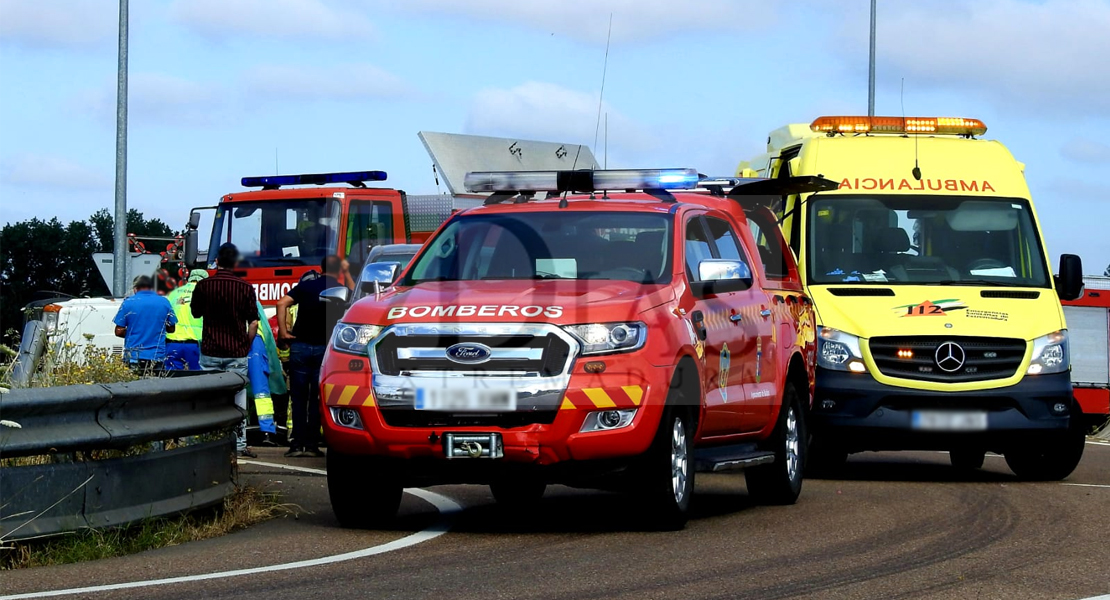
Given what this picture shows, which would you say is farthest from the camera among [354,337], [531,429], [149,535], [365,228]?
[365,228]

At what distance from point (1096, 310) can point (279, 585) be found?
18.9 meters

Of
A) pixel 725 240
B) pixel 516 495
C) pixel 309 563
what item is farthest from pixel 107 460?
pixel 725 240

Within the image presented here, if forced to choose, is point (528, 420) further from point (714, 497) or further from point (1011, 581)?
point (714, 497)

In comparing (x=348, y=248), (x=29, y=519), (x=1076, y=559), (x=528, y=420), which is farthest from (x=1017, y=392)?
(x=348, y=248)

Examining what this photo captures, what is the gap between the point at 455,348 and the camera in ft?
29.5

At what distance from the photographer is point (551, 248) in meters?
10.2

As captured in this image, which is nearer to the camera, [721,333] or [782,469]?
[721,333]

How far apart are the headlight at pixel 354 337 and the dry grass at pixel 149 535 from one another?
1241 mm

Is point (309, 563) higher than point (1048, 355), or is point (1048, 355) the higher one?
point (1048, 355)

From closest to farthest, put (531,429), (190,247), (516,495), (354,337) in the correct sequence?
1. (531,429)
2. (354,337)
3. (516,495)
4. (190,247)

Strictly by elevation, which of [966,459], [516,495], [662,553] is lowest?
[966,459]

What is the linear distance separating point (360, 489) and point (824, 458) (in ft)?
21.9

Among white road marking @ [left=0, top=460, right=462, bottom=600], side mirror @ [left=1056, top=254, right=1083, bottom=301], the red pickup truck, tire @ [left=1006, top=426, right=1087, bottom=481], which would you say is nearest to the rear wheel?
tire @ [left=1006, top=426, right=1087, bottom=481]

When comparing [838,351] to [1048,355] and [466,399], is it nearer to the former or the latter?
[1048,355]
